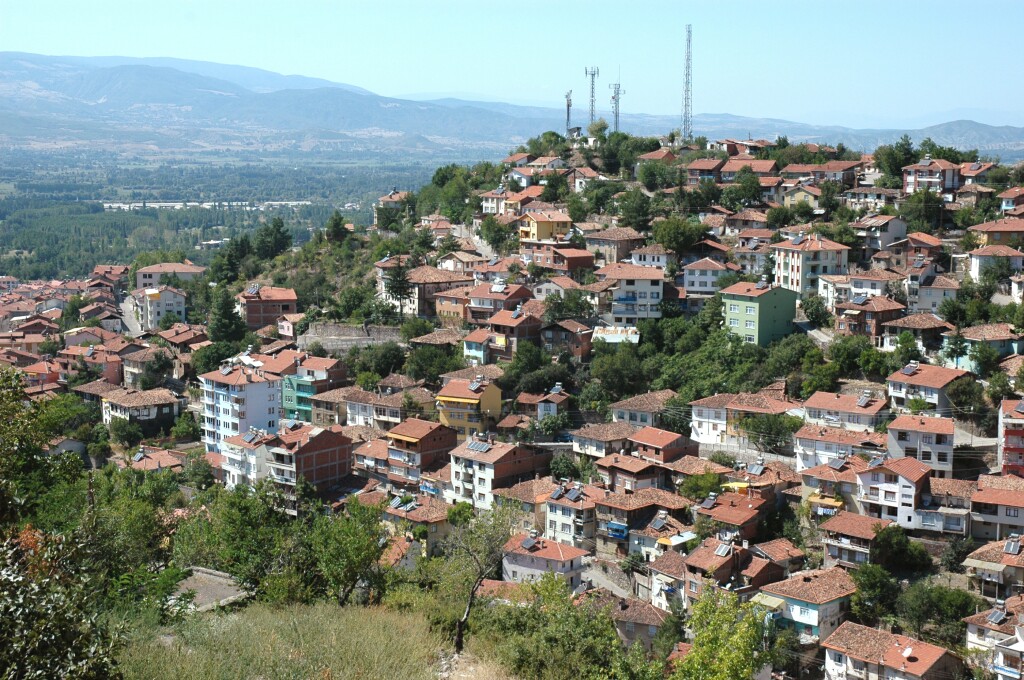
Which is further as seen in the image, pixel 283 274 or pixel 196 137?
pixel 196 137

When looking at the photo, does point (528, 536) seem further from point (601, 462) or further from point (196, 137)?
point (196, 137)

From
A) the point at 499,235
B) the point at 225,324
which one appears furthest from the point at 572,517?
the point at 225,324

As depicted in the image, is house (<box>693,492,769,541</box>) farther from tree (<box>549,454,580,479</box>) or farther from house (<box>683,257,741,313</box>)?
house (<box>683,257,741,313</box>)

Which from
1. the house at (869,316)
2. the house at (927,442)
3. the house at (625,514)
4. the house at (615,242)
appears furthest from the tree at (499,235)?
the house at (927,442)

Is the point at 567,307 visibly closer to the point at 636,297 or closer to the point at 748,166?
the point at 636,297

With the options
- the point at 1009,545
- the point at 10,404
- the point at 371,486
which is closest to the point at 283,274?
the point at 371,486

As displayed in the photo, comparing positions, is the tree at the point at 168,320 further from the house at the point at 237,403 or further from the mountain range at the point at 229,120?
the mountain range at the point at 229,120
